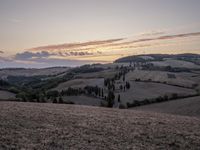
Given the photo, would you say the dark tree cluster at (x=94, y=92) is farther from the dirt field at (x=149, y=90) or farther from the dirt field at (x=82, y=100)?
the dirt field at (x=149, y=90)

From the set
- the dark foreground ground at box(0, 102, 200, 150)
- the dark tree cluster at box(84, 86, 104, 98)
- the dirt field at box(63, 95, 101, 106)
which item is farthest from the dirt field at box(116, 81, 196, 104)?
the dark foreground ground at box(0, 102, 200, 150)

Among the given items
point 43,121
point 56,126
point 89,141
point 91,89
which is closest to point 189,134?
point 89,141

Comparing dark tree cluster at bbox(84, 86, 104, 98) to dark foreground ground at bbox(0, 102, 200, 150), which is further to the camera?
dark tree cluster at bbox(84, 86, 104, 98)

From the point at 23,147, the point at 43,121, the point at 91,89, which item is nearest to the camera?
the point at 23,147

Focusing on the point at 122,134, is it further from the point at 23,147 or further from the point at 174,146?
the point at 23,147

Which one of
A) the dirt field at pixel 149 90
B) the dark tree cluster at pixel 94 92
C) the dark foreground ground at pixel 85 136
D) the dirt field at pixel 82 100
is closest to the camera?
the dark foreground ground at pixel 85 136

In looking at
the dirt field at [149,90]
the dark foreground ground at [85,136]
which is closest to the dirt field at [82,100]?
the dirt field at [149,90]

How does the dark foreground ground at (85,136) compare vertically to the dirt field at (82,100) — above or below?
above

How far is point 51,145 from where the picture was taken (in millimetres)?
21062

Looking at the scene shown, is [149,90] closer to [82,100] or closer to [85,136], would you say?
[82,100]

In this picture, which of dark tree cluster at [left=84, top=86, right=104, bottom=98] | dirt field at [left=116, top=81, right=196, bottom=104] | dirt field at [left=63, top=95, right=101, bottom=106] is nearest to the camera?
dirt field at [left=63, top=95, right=101, bottom=106]

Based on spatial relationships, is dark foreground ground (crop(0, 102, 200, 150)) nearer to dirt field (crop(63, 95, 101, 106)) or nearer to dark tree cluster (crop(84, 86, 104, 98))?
→ dirt field (crop(63, 95, 101, 106))

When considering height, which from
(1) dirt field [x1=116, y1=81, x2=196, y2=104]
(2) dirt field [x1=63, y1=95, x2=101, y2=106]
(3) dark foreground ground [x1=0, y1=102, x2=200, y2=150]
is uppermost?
(3) dark foreground ground [x1=0, y1=102, x2=200, y2=150]

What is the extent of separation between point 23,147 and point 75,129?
367 inches
